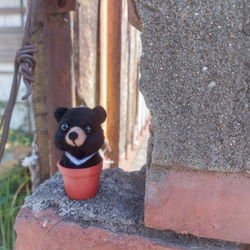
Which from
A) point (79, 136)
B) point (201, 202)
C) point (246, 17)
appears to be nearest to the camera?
point (246, 17)

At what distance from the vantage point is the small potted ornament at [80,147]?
2.67 feet

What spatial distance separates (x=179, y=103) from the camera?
0.65 meters

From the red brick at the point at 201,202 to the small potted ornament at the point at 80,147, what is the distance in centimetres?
22

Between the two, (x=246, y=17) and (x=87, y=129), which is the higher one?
(x=246, y=17)

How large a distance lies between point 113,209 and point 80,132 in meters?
0.25

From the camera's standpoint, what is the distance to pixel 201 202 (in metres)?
0.69

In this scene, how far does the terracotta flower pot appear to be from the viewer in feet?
2.80

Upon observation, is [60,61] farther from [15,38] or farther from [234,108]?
[15,38]

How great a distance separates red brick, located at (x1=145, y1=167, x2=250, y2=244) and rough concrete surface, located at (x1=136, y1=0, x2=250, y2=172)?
0.04 m

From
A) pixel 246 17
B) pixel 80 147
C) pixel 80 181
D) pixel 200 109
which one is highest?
pixel 246 17

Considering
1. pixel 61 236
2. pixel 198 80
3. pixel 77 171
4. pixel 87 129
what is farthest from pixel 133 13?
pixel 61 236

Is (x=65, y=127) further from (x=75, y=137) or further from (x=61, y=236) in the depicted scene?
(x=61, y=236)

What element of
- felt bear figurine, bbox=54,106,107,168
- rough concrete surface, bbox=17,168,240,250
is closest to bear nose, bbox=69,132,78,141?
felt bear figurine, bbox=54,106,107,168

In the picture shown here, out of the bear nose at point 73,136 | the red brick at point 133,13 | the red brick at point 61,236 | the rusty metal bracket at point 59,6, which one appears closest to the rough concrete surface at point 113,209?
the red brick at point 61,236
